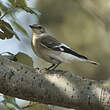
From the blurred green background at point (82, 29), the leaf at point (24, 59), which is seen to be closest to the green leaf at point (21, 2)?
the leaf at point (24, 59)

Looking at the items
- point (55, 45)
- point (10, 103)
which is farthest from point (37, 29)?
point (10, 103)

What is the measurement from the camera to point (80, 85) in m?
2.24

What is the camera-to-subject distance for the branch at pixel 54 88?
2.21m

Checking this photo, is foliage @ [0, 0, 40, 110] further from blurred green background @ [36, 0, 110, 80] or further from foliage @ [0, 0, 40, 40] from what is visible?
blurred green background @ [36, 0, 110, 80]

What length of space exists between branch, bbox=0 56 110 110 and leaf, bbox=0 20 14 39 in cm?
13

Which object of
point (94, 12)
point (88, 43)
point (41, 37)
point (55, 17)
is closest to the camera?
point (41, 37)

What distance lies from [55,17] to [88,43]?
4.23 feet

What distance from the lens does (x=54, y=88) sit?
88.8 inches

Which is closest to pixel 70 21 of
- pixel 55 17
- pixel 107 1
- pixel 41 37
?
pixel 55 17

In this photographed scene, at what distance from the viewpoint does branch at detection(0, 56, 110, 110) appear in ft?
7.25

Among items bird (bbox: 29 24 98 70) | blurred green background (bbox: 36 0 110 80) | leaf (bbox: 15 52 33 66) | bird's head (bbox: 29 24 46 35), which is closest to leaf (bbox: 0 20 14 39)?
leaf (bbox: 15 52 33 66)

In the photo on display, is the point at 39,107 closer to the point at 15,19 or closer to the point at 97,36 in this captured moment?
the point at 15,19

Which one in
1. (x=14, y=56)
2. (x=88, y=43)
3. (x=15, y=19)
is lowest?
(x=14, y=56)

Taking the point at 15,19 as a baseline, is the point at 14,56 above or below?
below
